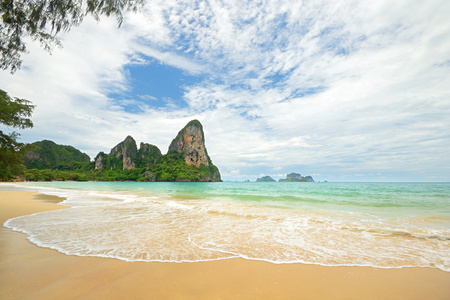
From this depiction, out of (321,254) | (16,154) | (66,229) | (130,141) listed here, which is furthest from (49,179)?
(321,254)

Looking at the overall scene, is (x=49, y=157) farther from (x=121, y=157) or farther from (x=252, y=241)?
(x=252, y=241)

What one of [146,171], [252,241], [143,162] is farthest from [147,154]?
[252,241]

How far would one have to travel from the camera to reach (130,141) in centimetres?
13312

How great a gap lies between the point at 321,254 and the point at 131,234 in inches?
200

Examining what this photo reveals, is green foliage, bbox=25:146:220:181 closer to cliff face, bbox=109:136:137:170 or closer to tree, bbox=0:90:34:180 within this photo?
cliff face, bbox=109:136:137:170

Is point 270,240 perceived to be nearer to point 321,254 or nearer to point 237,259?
point 321,254

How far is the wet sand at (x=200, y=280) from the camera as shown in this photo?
2.54 metres

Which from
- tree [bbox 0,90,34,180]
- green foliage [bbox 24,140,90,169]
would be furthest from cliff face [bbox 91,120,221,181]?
tree [bbox 0,90,34,180]

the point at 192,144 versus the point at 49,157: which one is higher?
the point at 192,144

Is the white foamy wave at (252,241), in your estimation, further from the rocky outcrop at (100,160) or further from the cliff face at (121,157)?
the rocky outcrop at (100,160)

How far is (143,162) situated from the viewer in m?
134

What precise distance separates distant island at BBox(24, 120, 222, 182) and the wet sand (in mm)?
109753

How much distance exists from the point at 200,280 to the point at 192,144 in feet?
410

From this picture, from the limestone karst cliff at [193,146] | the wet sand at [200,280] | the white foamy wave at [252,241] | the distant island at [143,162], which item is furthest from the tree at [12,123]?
the limestone karst cliff at [193,146]
